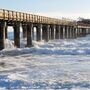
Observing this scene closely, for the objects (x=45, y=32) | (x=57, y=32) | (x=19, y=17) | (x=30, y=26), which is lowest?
(x=57, y=32)

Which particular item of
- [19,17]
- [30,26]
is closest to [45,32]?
[30,26]

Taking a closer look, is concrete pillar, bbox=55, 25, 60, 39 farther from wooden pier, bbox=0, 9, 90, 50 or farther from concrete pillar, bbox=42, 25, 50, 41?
concrete pillar, bbox=42, 25, 50, 41

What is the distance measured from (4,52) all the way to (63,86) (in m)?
18.0

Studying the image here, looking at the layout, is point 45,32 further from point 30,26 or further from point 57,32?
point 30,26

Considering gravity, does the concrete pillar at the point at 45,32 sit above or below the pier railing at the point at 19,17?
below

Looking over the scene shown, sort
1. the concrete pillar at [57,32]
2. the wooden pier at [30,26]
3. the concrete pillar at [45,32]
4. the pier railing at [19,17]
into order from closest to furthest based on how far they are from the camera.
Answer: the pier railing at [19,17] → the wooden pier at [30,26] → the concrete pillar at [45,32] → the concrete pillar at [57,32]

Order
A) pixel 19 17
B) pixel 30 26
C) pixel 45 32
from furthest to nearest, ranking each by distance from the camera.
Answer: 1. pixel 45 32
2. pixel 30 26
3. pixel 19 17

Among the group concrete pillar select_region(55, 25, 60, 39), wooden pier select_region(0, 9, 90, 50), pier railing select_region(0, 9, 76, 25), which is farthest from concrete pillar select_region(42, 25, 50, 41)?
concrete pillar select_region(55, 25, 60, 39)

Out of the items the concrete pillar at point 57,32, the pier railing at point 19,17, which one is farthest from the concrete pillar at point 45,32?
the concrete pillar at point 57,32

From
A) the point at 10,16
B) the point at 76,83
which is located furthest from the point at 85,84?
the point at 10,16

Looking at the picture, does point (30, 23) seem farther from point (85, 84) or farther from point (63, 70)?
point (85, 84)

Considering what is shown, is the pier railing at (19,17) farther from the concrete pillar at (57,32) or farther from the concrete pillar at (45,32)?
the concrete pillar at (57,32)

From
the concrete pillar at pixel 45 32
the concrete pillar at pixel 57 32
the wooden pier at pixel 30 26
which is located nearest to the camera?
the wooden pier at pixel 30 26

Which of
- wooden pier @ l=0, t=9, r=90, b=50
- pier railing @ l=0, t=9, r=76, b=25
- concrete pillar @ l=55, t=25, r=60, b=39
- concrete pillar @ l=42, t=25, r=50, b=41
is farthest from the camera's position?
concrete pillar @ l=55, t=25, r=60, b=39
